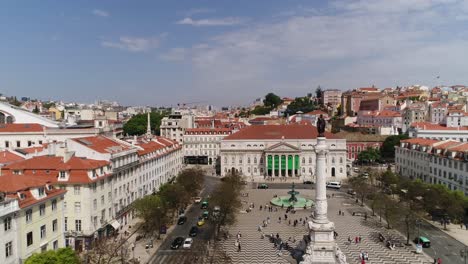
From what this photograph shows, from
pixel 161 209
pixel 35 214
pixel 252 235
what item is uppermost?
pixel 35 214

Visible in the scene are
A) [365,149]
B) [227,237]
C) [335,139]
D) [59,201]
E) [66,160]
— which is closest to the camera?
[59,201]

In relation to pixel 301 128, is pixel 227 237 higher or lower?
lower

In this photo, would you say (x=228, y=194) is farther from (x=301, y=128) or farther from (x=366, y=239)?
(x=301, y=128)

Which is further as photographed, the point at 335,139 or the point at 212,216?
the point at 335,139

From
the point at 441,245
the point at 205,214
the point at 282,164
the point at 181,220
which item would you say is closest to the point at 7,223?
the point at 181,220

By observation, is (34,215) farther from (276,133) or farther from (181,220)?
(276,133)

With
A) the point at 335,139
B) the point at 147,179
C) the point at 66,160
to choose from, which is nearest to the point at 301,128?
the point at 335,139

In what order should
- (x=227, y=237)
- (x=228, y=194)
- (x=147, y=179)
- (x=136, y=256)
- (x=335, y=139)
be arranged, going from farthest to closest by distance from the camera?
(x=335, y=139) → (x=147, y=179) → (x=228, y=194) → (x=227, y=237) → (x=136, y=256)
